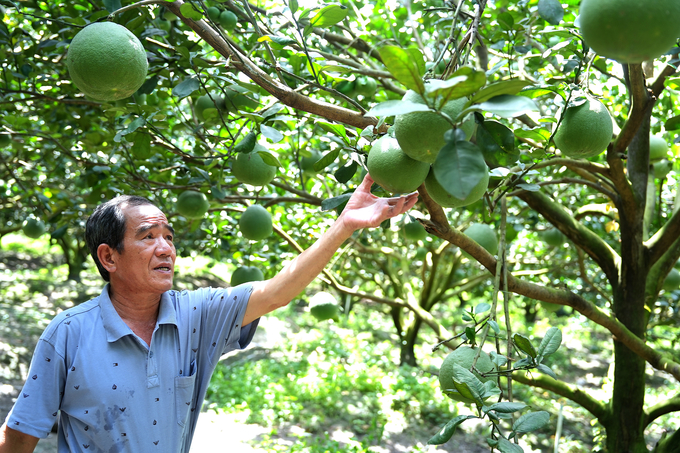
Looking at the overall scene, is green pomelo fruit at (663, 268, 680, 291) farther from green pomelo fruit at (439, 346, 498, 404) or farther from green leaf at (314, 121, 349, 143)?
green leaf at (314, 121, 349, 143)

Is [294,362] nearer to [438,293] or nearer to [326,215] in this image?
[438,293]

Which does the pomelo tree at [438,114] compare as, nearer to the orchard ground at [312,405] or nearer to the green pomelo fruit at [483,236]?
the green pomelo fruit at [483,236]

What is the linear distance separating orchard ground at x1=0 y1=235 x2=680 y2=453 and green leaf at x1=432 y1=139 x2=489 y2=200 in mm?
1973

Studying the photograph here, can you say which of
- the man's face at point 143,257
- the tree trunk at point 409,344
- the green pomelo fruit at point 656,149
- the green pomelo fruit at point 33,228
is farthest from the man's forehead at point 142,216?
the tree trunk at point 409,344

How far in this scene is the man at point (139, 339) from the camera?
1428mm

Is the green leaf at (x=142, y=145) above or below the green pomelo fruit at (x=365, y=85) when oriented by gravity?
below

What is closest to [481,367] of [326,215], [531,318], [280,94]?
[280,94]

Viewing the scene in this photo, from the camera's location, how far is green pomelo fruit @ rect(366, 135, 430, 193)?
101 cm

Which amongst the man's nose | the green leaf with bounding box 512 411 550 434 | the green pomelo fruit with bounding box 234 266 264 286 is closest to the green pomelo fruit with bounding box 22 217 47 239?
the green pomelo fruit with bounding box 234 266 264 286

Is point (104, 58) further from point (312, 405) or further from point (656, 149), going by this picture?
point (312, 405)

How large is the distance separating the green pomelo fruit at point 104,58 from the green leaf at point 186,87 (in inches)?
10.3

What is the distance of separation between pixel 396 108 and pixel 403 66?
7 cm

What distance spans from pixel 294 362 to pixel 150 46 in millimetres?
5400

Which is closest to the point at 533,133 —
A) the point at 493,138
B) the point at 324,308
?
the point at 493,138
